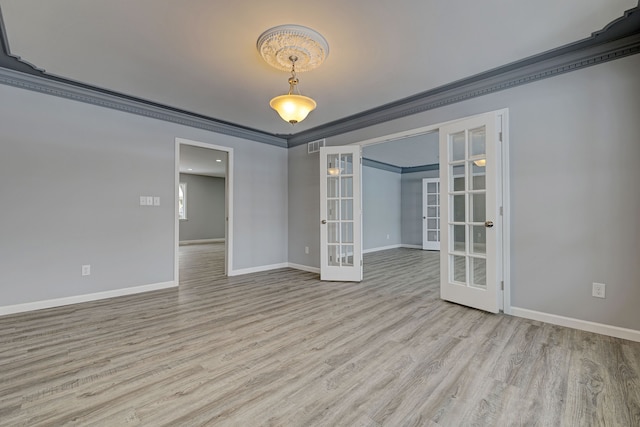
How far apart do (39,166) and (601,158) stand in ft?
19.3

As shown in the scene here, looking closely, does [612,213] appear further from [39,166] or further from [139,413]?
[39,166]

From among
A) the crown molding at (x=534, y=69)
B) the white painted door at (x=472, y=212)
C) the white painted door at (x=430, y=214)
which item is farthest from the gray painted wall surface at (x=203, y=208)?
the white painted door at (x=472, y=212)

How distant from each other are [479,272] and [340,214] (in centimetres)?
221

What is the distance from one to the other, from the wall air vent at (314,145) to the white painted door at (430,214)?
14.7 ft

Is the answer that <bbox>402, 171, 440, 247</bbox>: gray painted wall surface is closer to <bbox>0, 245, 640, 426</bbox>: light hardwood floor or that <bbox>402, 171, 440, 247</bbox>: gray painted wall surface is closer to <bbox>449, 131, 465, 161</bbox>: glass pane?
<bbox>449, 131, 465, 161</bbox>: glass pane

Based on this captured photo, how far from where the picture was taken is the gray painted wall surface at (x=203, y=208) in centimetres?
1048

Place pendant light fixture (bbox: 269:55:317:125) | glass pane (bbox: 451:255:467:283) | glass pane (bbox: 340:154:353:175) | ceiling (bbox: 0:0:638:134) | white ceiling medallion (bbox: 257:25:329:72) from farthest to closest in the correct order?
glass pane (bbox: 340:154:353:175) < glass pane (bbox: 451:255:467:283) < pendant light fixture (bbox: 269:55:317:125) < white ceiling medallion (bbox: 257:25:329:72) < ceiling (bbox: 0:0:638:134)

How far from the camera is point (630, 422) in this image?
4.83 ft

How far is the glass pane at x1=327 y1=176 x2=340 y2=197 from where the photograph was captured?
4695 millimetres

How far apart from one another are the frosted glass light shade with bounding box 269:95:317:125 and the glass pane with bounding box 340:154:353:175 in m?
2.01

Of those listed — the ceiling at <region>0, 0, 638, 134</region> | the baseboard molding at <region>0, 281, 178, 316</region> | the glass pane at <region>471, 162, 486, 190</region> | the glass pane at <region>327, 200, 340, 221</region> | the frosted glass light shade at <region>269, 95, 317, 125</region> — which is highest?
the ceiling at <region>0, 0, 638, 134</region>

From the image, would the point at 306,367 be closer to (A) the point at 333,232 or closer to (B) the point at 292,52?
(B) the point at 292,52

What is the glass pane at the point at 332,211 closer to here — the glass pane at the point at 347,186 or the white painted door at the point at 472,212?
the glass pane at the point at 347,186

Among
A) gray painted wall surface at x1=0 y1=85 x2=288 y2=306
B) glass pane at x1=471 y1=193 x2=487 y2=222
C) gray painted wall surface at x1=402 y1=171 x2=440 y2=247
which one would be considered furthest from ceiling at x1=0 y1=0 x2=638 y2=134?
gray painted wall surface at x1=402 y1=171 x2=440 y2=247
